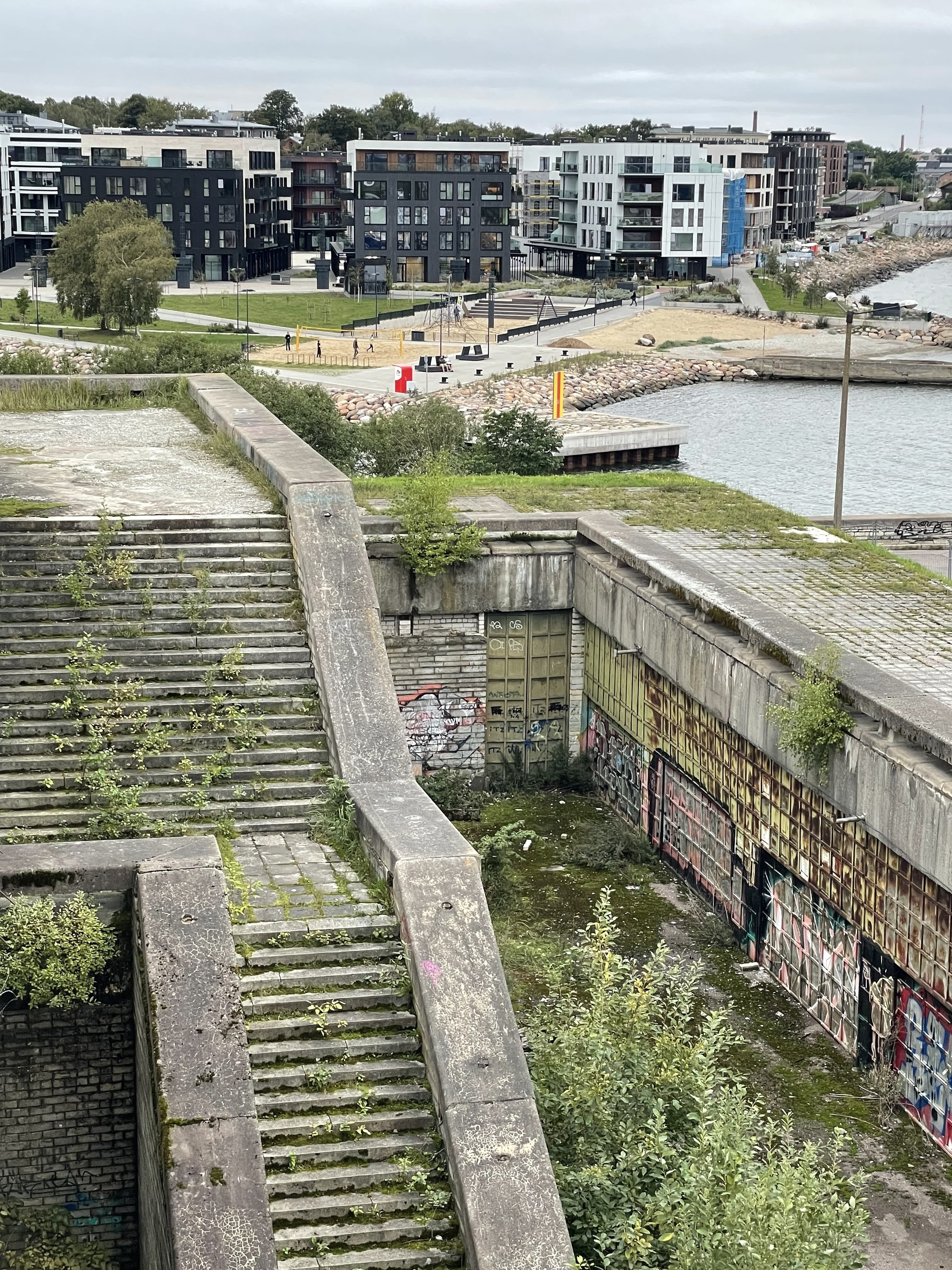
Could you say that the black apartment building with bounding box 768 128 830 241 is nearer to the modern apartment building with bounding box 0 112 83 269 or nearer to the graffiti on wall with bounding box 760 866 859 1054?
the modern apartment building with bounding box 0 112 83 269

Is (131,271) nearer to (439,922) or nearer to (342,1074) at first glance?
(439,922)

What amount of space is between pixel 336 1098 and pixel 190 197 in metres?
119

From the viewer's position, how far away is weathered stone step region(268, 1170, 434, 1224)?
461 inches

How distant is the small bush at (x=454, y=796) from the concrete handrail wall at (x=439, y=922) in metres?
4.58

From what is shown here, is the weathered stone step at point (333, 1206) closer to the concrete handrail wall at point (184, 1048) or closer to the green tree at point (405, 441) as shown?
the concrete handrail wall at point (184, 1048)

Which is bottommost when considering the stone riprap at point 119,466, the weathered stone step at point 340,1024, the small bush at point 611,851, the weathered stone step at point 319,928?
the small bush at point 611,851

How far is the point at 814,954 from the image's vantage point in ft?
55.4

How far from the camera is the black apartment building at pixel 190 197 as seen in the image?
123m

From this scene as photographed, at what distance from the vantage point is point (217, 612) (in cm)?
1820

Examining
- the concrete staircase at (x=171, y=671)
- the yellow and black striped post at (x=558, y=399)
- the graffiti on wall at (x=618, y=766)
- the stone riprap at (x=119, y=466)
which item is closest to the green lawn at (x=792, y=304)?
the yellow and black striped post at (x=558, y=399)

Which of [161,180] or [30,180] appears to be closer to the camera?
[161,180]

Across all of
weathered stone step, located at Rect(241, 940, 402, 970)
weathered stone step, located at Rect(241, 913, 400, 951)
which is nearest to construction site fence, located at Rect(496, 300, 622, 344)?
weathered stone step, located at Rect(241, 913, 400, 951)

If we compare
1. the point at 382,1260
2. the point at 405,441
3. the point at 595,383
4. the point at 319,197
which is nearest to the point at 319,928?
the point at 382,1260

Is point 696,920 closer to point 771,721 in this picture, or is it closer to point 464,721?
point 771,721
